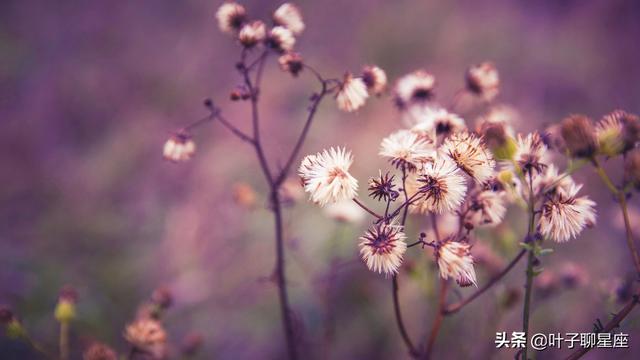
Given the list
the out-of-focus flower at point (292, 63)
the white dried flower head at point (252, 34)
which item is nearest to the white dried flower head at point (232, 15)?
the white dried flower head at point (252, 34)

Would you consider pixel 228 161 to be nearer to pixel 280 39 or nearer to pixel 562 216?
pixel 280 39

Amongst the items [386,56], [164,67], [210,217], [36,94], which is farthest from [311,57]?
[36,94]

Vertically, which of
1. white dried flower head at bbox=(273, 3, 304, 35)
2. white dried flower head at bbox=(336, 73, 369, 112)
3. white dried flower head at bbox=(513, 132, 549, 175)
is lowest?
white dried flower head at bbox=(513, 132, 549, 175)

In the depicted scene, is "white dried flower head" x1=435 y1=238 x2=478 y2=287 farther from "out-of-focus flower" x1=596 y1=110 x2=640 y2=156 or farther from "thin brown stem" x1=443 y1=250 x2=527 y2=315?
"out-of-focus flower" x1=596 y1=110 x2=640 y2=156

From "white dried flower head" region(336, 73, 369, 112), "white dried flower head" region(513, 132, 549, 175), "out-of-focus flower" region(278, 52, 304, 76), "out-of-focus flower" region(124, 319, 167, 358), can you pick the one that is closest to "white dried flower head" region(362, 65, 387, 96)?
"white dried flower head" region(336, 73, 369, 112)

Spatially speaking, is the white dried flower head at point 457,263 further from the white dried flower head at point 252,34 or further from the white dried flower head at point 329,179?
the white dried flower head at point 252,34

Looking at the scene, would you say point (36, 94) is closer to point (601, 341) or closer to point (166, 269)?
point (166, 269)
